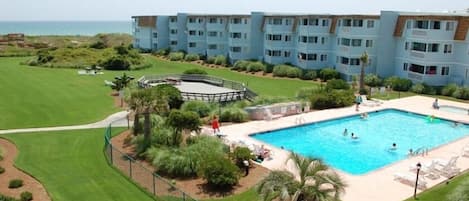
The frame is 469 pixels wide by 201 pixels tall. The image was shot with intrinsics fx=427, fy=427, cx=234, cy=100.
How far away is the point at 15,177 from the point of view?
845 inches

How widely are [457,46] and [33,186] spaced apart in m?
45.2

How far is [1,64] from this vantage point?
71438mm

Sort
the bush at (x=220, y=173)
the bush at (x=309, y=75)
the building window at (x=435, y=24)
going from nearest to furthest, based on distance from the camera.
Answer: the bush at (x=220, y=173) → the building window at (x=435, y=24) → the bush at (x=309, y=75)

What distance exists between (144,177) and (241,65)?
45.4 meters

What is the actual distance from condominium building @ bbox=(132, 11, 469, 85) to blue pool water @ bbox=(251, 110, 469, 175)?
1374cm

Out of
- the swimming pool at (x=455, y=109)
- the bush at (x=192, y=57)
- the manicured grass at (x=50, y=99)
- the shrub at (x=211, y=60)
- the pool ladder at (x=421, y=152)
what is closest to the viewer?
the pool ladder at (x=421, y=152)

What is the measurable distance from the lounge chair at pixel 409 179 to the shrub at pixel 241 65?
44.1 meters

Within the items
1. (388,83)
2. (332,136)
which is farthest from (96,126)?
(388,83)

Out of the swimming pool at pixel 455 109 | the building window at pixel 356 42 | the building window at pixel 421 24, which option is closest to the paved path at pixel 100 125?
the swimming pool at pixel 455 109

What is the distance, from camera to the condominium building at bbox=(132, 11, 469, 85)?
47.9m

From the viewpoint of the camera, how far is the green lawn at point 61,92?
1361 inches

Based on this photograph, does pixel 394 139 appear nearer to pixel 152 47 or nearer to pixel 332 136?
pixel 332 136

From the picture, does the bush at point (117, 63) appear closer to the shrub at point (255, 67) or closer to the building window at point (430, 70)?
the shrub at point (255, 67)

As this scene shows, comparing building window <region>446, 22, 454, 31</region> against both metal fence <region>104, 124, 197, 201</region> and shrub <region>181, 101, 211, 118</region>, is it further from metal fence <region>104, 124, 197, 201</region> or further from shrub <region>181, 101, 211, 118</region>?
metal fence <region>104, 124, 197, 201</region>
